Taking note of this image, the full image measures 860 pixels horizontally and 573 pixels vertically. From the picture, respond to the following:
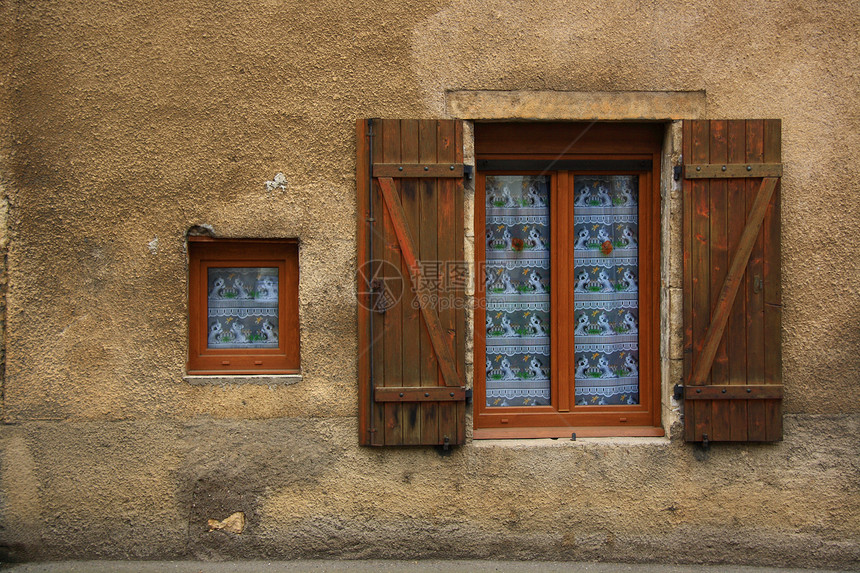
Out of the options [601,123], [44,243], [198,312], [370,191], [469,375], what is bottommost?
[469,375]

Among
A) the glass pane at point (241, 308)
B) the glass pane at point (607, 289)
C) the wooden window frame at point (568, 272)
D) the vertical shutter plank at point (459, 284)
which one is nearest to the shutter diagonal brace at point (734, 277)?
the wooden window frame at point (568, 272)

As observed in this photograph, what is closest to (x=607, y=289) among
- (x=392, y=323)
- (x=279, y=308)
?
(x=392, y=323)

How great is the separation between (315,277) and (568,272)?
1.52 meters

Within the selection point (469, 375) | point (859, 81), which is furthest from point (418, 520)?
point (859, 81)

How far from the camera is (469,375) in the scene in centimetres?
347

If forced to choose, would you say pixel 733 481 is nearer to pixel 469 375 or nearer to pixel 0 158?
pixel 469 375

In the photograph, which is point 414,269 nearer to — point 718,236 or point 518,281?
point 518,281

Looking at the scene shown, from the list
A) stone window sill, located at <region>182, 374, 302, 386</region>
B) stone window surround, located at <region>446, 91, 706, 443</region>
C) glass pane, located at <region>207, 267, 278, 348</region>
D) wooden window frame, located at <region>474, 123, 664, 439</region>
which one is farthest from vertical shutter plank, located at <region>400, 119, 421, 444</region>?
glass pane, located at <region>207, 267, 278, 348</region>

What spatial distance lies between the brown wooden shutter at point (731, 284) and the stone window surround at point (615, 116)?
62 mm

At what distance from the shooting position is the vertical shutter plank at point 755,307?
343cm

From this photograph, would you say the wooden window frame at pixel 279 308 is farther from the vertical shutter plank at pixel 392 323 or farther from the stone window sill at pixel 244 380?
the vertical shutter plank at pixel 392 323

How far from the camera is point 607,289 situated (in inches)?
147

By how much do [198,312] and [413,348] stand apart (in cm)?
129

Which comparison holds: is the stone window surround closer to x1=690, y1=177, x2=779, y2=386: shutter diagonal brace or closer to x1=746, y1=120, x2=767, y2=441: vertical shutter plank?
x1=690, y1=177, x2=779, y2=386: shutter diagonal brace
